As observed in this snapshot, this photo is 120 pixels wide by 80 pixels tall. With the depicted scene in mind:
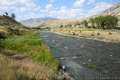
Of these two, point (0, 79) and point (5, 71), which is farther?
point (5, 71)

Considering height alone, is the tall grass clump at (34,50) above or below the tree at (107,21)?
below

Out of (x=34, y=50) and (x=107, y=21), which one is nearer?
(x=34, y=50)

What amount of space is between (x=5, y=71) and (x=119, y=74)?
54.5 feet

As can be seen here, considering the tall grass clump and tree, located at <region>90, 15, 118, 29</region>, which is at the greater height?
tree, located at <region>90, 15, 118, 29</region>

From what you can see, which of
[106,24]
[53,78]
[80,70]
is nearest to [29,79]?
[53,78]

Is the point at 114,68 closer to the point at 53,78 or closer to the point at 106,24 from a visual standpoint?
the point at 53,78

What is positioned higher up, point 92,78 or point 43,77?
point 43,77

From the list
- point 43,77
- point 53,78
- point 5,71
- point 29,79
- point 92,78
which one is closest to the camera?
point 5,71

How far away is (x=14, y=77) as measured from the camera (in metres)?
13.0

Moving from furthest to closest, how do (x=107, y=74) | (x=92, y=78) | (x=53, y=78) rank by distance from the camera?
1. (x=107, y=74)
2. (x=92, y=78)
3. (x=53, y=78)

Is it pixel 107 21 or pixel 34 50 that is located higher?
pixel 107 21

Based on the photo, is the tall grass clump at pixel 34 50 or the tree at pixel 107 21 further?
the tree at pixel 107 21

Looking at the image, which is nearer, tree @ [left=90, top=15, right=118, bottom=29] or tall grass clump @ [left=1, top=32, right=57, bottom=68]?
tall grass clump @ [left=1, top=32, right=57, bottom=68]

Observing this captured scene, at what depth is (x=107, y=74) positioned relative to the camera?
2706 centimetres
